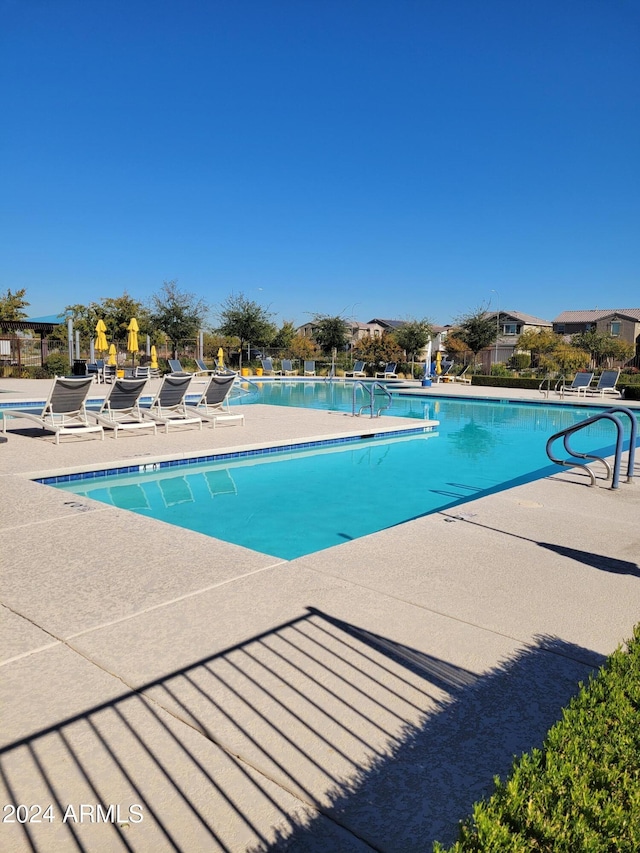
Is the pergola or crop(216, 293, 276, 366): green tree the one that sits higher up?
crop(216, 293, 276, 366): green tree

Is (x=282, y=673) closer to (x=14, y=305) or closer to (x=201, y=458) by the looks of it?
(x=201, y=458)

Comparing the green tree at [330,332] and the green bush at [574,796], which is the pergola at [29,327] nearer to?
the green tree at [330,332]

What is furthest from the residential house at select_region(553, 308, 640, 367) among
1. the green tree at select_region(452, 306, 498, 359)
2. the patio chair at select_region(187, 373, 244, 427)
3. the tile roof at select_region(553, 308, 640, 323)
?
the patio chair at select_region(187, 373, 244, 427)

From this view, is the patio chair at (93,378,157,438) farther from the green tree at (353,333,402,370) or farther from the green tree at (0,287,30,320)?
the green tree at (0,287,30,320)

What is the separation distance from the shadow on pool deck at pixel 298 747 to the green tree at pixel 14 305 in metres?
43.2

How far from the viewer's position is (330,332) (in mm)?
38781

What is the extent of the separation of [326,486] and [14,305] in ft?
131

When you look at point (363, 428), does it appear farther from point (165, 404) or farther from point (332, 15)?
point (332, 15)

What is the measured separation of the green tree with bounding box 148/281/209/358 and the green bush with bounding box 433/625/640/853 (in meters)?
33.5

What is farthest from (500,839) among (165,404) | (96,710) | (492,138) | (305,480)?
(492,138)

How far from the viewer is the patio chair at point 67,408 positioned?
8.84 m

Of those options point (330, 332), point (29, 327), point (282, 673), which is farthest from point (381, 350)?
point (282, 673)

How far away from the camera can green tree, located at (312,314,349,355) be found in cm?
3869

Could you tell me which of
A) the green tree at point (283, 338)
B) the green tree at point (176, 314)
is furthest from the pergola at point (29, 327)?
the green tree at point (283, 338)
